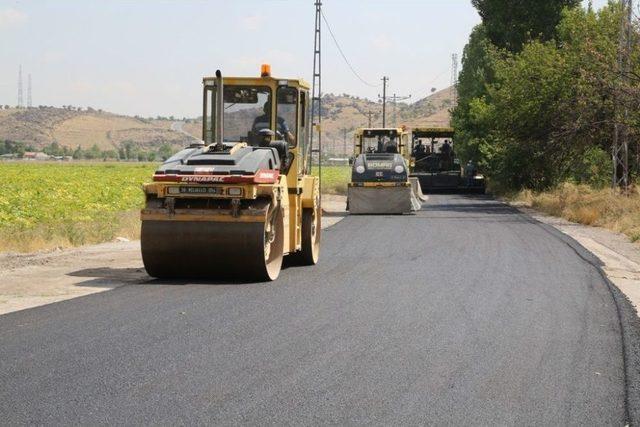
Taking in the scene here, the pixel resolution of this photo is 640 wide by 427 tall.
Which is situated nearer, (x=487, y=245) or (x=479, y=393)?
(x=479, y=393)

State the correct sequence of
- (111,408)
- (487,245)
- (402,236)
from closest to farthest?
(111,408), (487,245), (402,236)

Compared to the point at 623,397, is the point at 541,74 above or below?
above

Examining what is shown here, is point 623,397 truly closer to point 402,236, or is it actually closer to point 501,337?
point 501,337

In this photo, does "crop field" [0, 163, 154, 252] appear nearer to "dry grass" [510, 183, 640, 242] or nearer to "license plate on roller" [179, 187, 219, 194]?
"license plate on roller" [179, 187, 219, 194]

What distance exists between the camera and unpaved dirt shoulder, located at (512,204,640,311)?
→ 595 inches

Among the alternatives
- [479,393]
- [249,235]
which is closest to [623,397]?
[479,393]

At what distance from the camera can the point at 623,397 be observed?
756cm

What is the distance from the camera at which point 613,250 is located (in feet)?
69.6

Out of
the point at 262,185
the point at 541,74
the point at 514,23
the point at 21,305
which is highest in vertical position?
the point at 514,23

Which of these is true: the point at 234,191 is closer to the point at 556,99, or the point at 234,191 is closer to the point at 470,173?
the point at 556,99

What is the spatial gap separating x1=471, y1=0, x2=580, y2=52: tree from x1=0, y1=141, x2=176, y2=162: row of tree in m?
119

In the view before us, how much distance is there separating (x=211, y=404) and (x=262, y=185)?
690 cm

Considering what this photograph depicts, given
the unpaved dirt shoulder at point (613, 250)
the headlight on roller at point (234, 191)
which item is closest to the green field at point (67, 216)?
the headlight on roller at point (234, 191)

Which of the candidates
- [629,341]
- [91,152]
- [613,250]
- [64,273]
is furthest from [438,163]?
[91,152]
